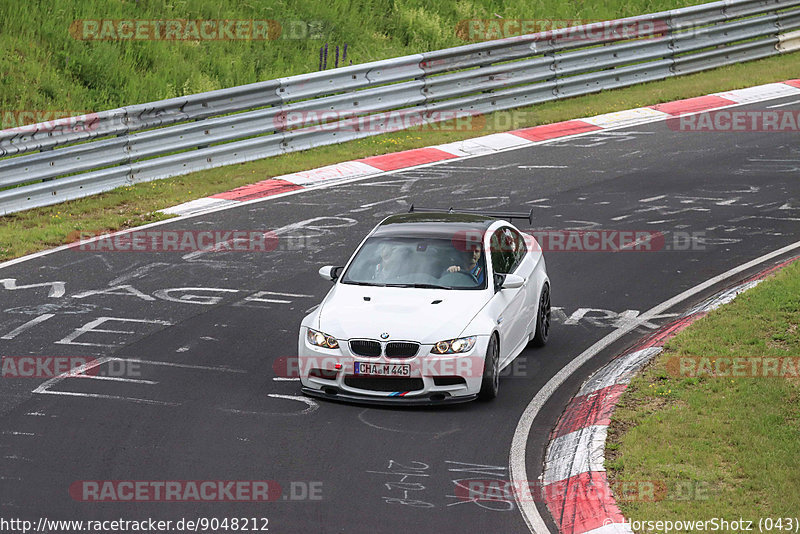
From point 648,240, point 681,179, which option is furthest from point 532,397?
point 681,179

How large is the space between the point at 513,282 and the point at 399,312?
3.94ft

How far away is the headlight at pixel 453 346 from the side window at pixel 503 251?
1.31 metres

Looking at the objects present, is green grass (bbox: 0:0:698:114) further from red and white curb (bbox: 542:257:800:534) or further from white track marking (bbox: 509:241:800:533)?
red and white curb (bbox: 542:257:800:534)

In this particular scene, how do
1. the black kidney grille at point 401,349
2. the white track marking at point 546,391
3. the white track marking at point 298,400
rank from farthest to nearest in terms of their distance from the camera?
the black kidney grille at point 401,349 → the white track marking at point 298,400 → the white track marking at point 546,391

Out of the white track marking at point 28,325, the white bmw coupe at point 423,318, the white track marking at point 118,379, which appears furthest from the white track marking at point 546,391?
the white track marking at point 28,325

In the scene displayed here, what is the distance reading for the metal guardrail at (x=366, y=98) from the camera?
16.7m

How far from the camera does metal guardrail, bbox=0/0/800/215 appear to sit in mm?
16656

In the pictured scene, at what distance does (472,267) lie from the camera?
10.7 metres

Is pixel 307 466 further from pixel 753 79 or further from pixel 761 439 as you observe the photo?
pixel 753 79

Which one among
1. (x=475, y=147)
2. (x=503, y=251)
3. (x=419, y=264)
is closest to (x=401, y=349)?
(x=419, y=264)

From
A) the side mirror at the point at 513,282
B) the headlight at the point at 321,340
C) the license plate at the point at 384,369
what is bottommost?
the license plate at the point at 384,369

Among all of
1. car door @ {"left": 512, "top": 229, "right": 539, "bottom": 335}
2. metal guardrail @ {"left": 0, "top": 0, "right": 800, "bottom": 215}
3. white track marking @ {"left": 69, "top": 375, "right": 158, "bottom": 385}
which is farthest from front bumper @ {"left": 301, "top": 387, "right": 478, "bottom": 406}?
metal guardrail @ {"left": 0, "top": 0, "right": 800, "bottom": 215}

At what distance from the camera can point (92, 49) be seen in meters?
20.8

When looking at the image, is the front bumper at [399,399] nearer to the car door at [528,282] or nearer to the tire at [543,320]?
the car door at [528,282]
